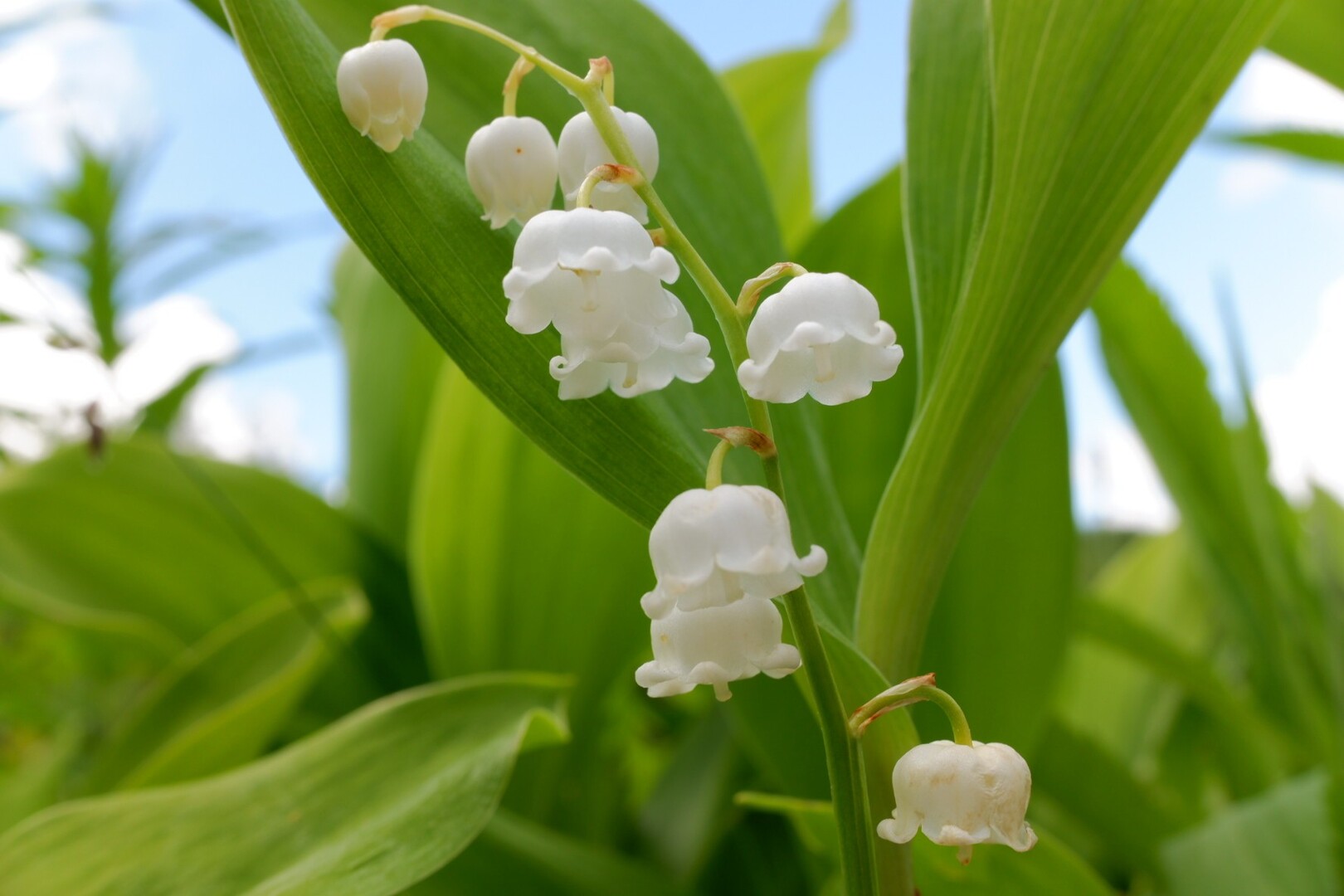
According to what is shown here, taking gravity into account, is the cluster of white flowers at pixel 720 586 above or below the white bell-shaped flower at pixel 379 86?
below

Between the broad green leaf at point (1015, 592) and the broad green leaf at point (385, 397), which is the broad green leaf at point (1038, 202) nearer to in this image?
the broad green leaf at point (1015, 592)

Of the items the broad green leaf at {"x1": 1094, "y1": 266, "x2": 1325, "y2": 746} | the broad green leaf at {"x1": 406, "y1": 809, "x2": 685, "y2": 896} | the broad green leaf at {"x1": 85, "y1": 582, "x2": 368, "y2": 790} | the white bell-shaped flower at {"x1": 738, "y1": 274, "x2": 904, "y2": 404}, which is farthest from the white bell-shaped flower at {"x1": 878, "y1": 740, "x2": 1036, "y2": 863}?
the broad green leaf at {"x1": 1094, "y1": 266, "x2": 1325, "y2": 746}

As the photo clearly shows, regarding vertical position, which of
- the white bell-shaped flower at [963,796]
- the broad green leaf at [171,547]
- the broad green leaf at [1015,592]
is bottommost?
the broad green leaf at [171,547]

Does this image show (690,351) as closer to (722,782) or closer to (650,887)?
(650,887)

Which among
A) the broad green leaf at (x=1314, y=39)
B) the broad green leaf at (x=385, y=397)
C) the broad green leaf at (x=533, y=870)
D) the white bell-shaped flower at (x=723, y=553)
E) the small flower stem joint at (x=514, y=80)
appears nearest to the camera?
the white bell-shaped flower at (x=723, y=553)

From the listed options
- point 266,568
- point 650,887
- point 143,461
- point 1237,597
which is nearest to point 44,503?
point 143,461

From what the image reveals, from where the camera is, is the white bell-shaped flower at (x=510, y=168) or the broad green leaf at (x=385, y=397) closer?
the white bell-shaped flower at (x=510, y=168)

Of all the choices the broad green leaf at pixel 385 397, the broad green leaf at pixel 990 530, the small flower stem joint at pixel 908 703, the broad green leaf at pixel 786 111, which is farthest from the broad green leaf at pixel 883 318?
the broad green leaf at pixel 385 397

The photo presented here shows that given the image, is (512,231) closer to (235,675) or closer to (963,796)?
(963,796)

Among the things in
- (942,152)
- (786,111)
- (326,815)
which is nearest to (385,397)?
(786,111)
